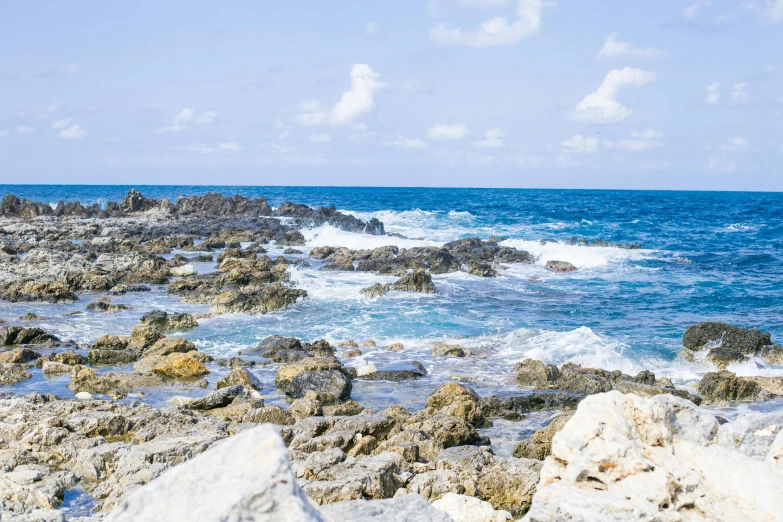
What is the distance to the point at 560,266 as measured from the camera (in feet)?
108

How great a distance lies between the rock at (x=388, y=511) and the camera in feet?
12.7

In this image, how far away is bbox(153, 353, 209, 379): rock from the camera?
14328 mm

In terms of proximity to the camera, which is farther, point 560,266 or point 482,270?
point 560,266

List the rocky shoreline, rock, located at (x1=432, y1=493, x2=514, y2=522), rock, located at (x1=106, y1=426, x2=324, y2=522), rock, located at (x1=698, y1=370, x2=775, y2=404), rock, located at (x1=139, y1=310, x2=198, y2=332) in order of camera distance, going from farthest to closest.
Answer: rock, located at (x1=139, y1=310, x2=198, y2=332) < rock, located at (x1=698, y1=370, x2=775, y2=404) < rock, located at (x1=432, y1=493, x2=514, y2=522) < the rocky shoreline < rock, located at (x1=106, y1=426, x2=324, y2=522)

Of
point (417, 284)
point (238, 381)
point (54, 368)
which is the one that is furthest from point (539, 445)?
point (417, 284)

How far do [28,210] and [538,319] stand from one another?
5033 centimetres

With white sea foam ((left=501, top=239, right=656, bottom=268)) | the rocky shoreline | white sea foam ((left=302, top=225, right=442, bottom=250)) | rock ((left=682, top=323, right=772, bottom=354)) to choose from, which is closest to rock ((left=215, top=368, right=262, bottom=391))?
the rocky shoreline

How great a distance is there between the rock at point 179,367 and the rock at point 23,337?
13.9 ft

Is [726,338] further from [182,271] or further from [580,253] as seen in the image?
[182,271]

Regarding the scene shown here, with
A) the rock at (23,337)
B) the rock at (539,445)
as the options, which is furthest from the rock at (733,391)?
the rock at (23,337)

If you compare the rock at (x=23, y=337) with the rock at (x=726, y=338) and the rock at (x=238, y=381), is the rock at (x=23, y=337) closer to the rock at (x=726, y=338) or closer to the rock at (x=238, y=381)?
the rock at (x=238, y=381)

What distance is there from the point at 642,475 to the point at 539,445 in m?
5.88

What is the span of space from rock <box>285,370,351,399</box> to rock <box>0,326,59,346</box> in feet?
24.5

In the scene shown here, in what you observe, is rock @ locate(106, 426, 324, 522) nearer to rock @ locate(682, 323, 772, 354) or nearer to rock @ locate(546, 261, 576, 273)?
rock @ locate(682, 323, 772, 354)
